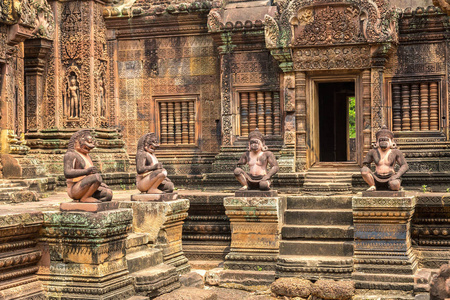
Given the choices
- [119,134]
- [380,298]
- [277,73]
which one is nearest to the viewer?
[380,298]

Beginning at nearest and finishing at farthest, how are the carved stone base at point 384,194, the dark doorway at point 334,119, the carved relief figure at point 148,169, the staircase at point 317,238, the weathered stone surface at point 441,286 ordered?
the weathered stone surface at point 441,286, the carved stone base at point 384,194, the staircase at point 317,238, the carved relief figure at point 148,169, the dark doorway at point 334,119

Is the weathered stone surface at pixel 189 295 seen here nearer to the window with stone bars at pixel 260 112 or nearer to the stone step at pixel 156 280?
the stone step at pixel 156 280

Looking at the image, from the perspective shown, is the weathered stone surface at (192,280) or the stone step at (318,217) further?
the stone step at (318,217)

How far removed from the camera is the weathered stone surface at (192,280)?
922 cm

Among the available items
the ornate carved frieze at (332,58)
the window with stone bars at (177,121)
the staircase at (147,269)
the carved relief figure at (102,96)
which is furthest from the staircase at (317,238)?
the carved relief figure at (102,96)

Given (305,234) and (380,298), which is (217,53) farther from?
(380,298)

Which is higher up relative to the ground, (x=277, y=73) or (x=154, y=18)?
(x=154, y=18)

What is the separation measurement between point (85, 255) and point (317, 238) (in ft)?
11.7

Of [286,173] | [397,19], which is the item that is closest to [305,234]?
[286,173]

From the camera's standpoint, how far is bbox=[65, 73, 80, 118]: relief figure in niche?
1245cm

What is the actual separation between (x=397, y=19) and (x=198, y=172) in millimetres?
4437

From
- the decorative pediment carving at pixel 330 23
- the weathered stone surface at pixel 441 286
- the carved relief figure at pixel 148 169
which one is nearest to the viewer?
the weathered stone surface at pixel 441 286

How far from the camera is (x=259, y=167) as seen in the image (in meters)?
9.61

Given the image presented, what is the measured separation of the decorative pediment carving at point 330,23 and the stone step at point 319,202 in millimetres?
2801
